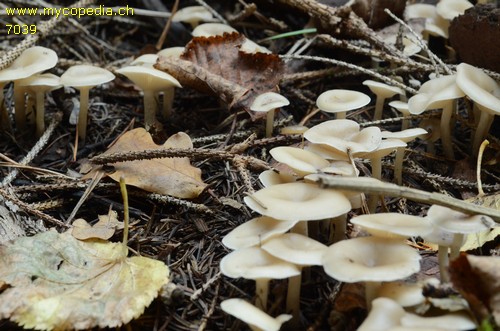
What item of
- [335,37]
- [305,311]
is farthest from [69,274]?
[335,37]

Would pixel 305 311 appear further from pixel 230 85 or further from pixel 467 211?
pixel 230 85

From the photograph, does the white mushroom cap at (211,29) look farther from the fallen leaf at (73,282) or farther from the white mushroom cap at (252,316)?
the white mushroom cap at (252,316)

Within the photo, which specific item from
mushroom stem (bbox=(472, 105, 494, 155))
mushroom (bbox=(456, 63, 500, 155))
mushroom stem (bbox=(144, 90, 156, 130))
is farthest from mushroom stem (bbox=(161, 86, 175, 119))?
mushroom stem (bbox=(472, 105, 494, 155))

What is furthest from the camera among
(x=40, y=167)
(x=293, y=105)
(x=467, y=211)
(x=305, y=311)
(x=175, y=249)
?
(x=293, y=105)

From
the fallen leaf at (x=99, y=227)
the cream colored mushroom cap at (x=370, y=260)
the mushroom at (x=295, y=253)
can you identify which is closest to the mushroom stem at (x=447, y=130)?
the cream colored mushroom cap at (x=370, y=260)

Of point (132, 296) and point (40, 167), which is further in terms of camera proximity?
point (40, 167)

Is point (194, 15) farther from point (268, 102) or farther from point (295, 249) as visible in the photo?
point (295, 249)
